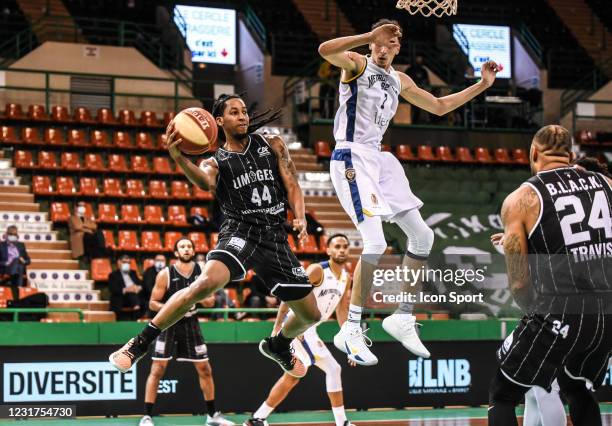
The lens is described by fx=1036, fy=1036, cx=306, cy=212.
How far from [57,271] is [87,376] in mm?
4633

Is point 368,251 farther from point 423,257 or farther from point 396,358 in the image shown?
point 396,358

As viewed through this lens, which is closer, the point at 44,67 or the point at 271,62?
the point at 44,67

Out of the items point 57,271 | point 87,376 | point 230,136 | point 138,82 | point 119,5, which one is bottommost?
point 87,376

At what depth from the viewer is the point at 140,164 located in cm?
2055

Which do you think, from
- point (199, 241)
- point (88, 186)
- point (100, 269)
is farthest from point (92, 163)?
point (100, 269)

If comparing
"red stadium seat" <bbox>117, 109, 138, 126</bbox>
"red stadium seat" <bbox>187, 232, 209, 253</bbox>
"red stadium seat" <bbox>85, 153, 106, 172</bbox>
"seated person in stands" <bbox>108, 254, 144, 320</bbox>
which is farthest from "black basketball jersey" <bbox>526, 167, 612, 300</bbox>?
"red stadium seat" <bbox>117, 109, 138, 126</bbox>

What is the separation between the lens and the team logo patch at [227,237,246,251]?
26.8ft

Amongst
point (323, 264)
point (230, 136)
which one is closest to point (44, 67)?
point (323, 264)

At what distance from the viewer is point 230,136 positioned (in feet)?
28.0

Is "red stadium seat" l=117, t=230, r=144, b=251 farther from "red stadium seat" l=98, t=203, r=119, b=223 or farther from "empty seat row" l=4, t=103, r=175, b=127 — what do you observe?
"empty seat row" l=4, t=103, r=175, b=127

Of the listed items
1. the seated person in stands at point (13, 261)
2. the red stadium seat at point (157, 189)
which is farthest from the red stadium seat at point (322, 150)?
the seated person in stands at point (13, 261)

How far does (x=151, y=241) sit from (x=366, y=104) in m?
10.9

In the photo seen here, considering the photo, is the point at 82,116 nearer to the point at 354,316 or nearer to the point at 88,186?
the point at 88,186

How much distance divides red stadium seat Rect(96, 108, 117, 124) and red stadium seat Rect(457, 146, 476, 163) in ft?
25.2
